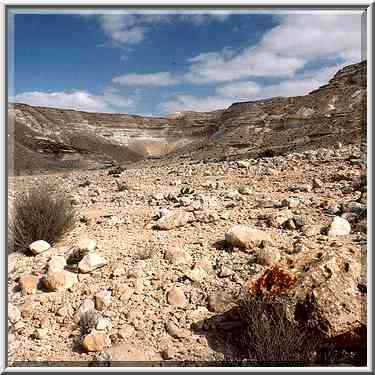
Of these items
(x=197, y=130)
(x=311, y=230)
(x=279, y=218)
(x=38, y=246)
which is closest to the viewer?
(x=311, y=230)

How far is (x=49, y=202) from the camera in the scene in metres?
4.82

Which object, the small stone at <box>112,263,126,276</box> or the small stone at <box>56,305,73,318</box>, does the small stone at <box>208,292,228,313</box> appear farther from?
the small stone at <box>56,305,73,318</box>

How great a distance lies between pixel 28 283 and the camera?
3621mm

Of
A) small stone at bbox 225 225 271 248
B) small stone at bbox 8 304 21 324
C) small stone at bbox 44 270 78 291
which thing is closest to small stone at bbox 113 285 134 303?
small stone at bbox 44 270 78 291

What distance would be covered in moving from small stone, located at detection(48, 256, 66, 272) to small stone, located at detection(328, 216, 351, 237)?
2421 mm

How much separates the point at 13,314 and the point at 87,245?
1.06m

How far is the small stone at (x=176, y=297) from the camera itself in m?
3.25

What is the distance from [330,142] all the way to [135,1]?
11874mm

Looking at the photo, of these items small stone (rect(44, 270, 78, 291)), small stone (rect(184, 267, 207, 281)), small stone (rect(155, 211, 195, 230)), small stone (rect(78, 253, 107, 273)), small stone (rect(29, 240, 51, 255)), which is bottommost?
small stone (rect(44, 270, 78, 291))

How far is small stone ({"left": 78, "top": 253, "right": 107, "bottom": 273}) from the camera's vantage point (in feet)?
12.2

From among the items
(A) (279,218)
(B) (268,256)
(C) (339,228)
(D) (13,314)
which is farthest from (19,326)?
(C) (339,228)

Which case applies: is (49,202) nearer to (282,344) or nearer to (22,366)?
(22,366)

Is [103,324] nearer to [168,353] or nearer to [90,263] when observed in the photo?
[168,353]

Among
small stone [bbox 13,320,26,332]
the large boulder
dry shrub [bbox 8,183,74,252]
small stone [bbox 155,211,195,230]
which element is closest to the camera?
the large boulder
